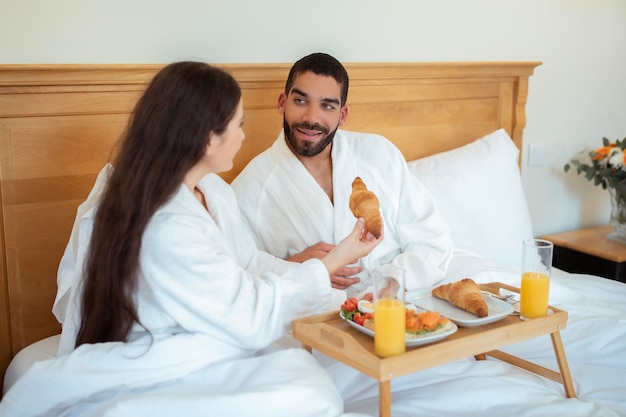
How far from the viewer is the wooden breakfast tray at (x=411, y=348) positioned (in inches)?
56.7

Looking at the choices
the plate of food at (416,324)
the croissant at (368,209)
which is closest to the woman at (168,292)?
the plate of food at (416,324)

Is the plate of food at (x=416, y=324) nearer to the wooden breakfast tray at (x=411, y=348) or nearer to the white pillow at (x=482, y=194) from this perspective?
the wooden breakfast tray at (x=411, y=348)

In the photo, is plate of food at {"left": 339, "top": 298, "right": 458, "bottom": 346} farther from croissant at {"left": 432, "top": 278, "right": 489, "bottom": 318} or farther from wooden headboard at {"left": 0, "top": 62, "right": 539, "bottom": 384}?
wooden headboard at {"left": 0, "top": 62, "right": 539, "bottom": 384}

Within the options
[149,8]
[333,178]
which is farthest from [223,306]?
[149,8]

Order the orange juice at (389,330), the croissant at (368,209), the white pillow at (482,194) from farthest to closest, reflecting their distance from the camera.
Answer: the white pillow at (482,194)
the croissant at (368,209)
the orange juice at (389,330)

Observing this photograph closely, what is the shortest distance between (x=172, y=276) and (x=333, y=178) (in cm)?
84

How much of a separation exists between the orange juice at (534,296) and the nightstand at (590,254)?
4.55 feet

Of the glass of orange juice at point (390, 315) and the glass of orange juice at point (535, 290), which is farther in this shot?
the glass of orange juice at point (535, 290)

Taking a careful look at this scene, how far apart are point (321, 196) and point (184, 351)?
2.65 ft

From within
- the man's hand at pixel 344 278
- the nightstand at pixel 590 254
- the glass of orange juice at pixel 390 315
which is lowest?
the nightstand at pixel 590 254

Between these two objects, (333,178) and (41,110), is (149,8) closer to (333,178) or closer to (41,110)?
(41,110)

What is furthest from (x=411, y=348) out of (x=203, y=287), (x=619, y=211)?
(x=619, y=211)

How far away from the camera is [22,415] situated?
1.55 m

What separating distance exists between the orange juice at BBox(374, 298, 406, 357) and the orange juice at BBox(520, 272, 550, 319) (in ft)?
1.20
